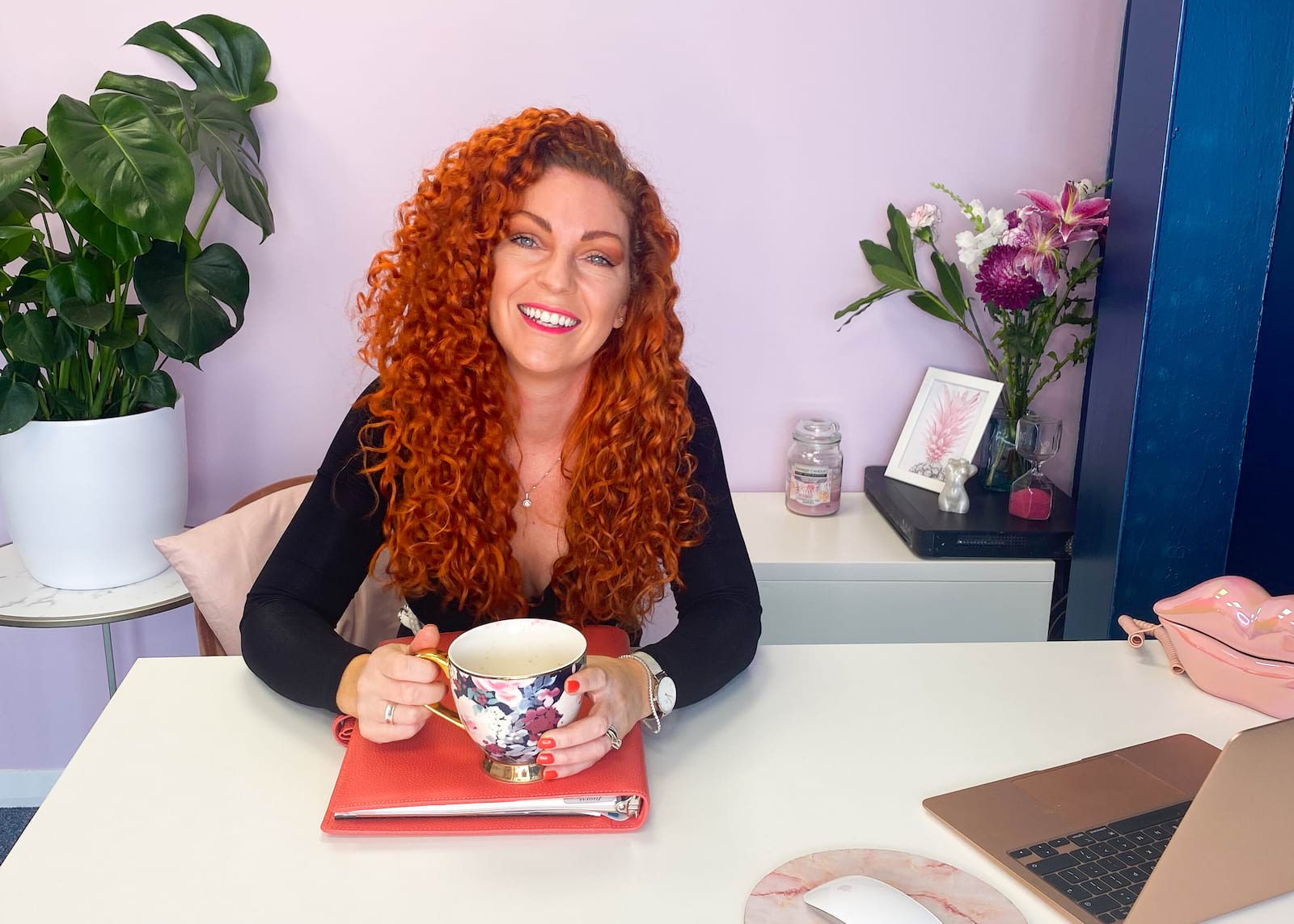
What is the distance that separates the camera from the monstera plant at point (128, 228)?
153 cm

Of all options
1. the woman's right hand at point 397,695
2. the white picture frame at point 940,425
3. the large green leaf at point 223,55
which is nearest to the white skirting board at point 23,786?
the large green leaf at point 223,55

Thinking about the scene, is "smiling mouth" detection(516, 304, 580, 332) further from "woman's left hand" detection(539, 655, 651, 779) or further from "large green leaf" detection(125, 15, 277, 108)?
"large green leaf" detection(125, 15, 277, 108)

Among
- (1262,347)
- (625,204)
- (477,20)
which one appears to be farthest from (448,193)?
(1262,347)

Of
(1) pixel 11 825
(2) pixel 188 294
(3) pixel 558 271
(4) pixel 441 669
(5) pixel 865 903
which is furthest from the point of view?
(1) pixel 11 825

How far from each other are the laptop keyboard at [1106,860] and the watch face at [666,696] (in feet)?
1.20

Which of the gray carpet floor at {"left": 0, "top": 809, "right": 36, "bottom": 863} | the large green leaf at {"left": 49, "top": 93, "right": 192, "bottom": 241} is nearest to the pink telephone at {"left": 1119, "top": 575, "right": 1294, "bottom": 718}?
the large green leaf at {"left": 49, "top": 93, "right": 192, "bottom": 241}

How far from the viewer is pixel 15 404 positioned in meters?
1.72

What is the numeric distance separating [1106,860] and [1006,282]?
137 centimetres

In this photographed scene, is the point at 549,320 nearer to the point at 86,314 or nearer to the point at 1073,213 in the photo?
the point at 86,314

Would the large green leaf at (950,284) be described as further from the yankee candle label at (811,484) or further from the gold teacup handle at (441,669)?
the gold teacup handle at (441,669)

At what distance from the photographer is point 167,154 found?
5.08 feet

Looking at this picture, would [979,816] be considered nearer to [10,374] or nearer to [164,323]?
[164,323]

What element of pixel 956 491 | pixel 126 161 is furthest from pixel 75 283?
pixel 956 491

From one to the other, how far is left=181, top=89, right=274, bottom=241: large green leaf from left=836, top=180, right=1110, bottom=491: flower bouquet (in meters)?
1.17
